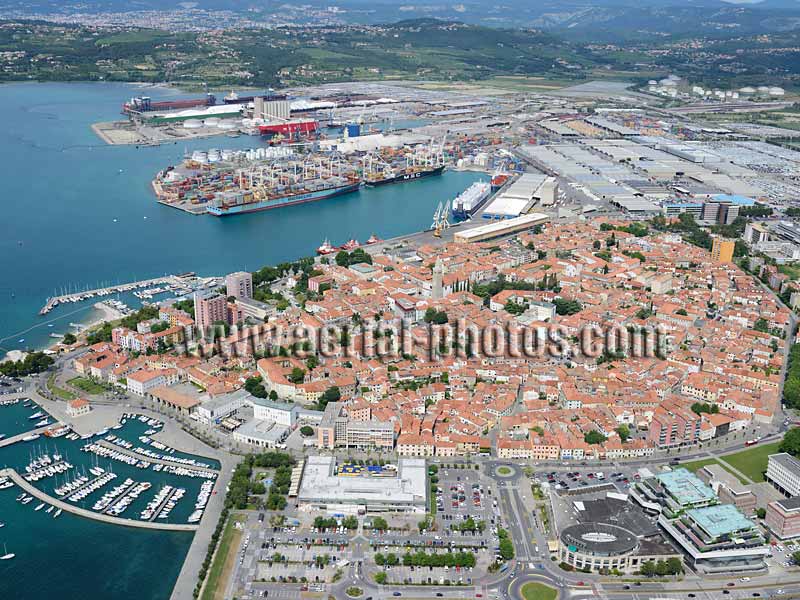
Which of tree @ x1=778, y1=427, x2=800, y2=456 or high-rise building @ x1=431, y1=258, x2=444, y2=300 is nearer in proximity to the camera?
tree @ x1=778, y1=427, x2=800, y2=456

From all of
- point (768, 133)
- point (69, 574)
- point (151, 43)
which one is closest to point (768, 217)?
point (768, 133)

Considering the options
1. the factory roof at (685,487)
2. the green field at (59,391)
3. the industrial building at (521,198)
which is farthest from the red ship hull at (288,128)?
the factory roof at (685,487)

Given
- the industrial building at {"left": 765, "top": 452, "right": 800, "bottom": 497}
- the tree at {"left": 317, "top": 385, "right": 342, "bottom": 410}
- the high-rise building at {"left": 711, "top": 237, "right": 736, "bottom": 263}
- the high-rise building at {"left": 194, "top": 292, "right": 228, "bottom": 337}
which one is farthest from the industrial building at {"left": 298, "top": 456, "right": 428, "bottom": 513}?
the high-rise building at {"left": 711, "top": 237, "right": 736, "bottom": 263}

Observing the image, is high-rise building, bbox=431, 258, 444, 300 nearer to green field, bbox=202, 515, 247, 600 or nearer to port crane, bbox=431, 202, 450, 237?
port crane, bbox=431, 202, 450, 237

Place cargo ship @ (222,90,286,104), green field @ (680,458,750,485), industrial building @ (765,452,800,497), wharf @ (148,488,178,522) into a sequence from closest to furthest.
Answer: wharf @ (148,488,178,522) → industrial building @ (765,452,800,497) → green field @ (680,458,750,485) → cargo ship @ (222,90,286,104)

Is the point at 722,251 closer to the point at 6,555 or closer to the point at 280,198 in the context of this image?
the point at 280,198

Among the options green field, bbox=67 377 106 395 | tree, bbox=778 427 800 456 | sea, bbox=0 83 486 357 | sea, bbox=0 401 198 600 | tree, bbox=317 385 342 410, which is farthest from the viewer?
sea, bbox=0 83 486 357
